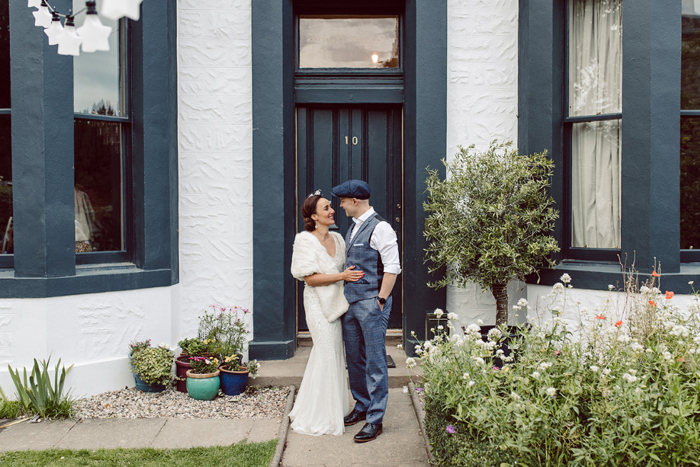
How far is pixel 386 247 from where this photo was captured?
3869 millimetres

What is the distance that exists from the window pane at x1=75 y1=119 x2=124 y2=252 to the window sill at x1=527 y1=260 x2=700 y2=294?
4250 millimetres

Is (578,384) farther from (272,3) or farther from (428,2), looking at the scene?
(272,3)

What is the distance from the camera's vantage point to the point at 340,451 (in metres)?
3.76

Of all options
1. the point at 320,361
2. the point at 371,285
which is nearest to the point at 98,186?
the point at 320,361

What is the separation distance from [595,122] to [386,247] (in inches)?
111

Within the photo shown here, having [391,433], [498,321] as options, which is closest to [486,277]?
[498,321]

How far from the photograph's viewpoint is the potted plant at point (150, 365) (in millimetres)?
4777

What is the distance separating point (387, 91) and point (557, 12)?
188 centimetres

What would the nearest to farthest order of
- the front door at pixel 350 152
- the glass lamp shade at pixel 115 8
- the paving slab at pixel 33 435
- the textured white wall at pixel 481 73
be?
the glass lamp shade at pixel 115 8 < the paving slab at pixel 33 435 < the textured white wall at pixel 481 73 < the front door at pixel 350 152

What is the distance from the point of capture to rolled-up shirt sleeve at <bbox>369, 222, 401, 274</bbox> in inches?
152

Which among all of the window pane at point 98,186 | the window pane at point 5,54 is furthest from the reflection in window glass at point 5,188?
the window pane at point 98,186

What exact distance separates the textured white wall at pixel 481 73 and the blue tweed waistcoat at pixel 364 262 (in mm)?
2039

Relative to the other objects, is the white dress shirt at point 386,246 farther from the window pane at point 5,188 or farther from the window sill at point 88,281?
the window pane at point 5,188

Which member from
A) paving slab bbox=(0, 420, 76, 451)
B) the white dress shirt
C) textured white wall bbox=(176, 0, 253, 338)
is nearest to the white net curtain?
the white dress shirt
